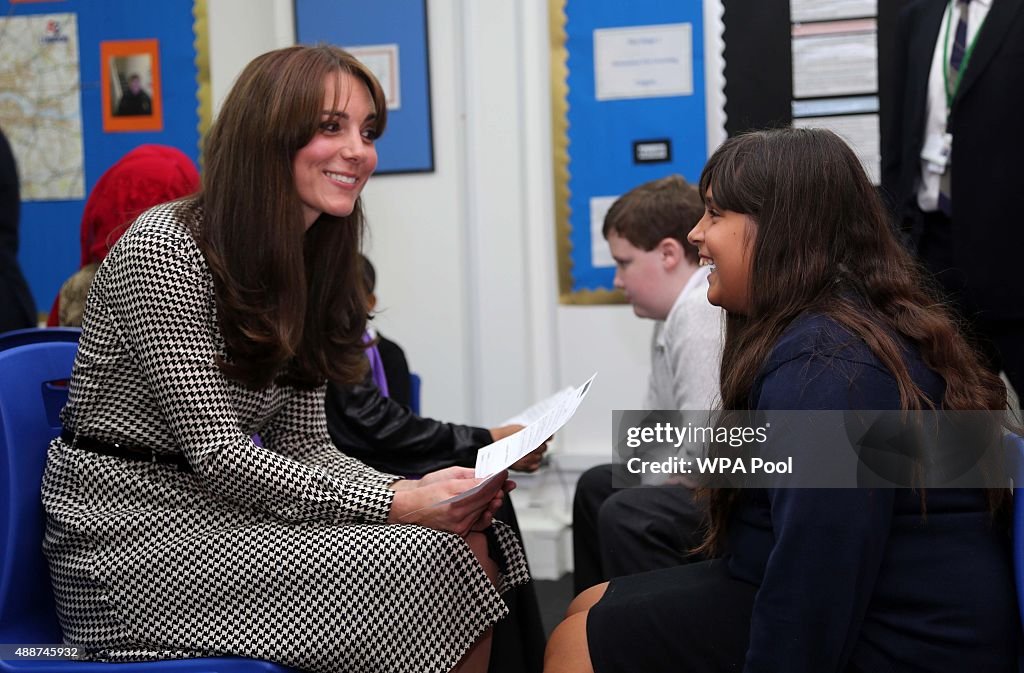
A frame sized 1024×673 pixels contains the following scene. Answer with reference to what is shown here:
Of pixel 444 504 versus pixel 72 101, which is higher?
pixel 72 101

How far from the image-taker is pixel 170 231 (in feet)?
5.33

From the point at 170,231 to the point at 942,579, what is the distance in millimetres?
1159

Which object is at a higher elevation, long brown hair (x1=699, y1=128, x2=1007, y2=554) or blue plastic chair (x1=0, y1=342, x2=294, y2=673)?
long brown hair (x1=699, y1=128, x2=1007, y2=554)

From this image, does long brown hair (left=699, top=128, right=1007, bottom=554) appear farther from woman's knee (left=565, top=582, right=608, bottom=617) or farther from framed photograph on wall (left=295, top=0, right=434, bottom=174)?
framed photograph on wall (left=295, top=0, right=434, bottom=174)

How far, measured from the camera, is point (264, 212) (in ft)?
5.69

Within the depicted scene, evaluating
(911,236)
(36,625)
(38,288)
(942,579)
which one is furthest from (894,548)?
(38,288)

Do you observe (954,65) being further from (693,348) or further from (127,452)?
(127,452)

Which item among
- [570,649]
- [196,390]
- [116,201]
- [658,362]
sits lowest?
[570,649]

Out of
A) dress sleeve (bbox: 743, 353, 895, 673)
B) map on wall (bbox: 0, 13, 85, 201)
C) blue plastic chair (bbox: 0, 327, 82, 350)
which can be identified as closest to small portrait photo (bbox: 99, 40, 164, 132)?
map on wall (bbox: 0, 13, 85, 201)

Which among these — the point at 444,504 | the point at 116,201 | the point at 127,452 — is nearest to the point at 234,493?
the point at 127,452

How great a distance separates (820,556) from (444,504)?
0.54 m

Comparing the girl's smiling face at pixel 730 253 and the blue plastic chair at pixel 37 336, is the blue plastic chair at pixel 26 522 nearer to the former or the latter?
the blue plastic chair at pixel 37 336

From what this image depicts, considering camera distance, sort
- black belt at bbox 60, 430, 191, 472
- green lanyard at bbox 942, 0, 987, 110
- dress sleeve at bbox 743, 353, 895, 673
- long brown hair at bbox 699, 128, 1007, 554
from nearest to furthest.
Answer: dress sleeve at bbox 743, 353, 895, 673, long brown hair at bbox 699, 128, 1007, 554, black belt at bbox 60, 430, 191, 472, green lanyard at bbox 942, 0, 987, 110

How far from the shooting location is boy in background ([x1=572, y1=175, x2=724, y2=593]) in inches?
83.8
